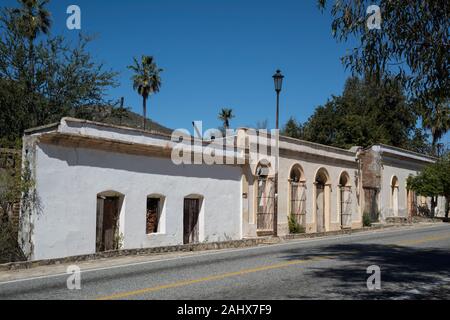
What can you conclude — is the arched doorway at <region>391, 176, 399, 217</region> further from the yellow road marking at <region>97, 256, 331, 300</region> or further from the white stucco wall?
the yellow road marking at <region>97, 256, 331, 300</region>

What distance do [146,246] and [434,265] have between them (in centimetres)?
909

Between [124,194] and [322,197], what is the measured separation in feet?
45.7

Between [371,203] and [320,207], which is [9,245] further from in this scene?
[371,203]

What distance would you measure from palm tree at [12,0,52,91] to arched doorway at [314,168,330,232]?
51.5 ft

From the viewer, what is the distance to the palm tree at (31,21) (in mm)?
26516

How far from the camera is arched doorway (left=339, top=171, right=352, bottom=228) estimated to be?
94.7 ft

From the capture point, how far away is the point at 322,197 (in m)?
27.5

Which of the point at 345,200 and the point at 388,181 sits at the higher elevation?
the point at 388,181

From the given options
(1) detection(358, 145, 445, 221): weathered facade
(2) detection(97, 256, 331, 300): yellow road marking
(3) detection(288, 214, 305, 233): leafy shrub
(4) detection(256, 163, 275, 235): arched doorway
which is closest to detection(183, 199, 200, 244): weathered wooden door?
(4) detection(256, 163, 275, 235): arched doorway

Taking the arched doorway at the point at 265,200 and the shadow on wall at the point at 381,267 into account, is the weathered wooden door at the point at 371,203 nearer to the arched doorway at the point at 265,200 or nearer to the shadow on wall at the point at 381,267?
the arched doorway at the point at 265,200

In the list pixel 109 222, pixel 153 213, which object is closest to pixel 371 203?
pixel 153 213

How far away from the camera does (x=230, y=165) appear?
2114 cm

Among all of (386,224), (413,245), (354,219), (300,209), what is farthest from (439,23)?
(386,224)
